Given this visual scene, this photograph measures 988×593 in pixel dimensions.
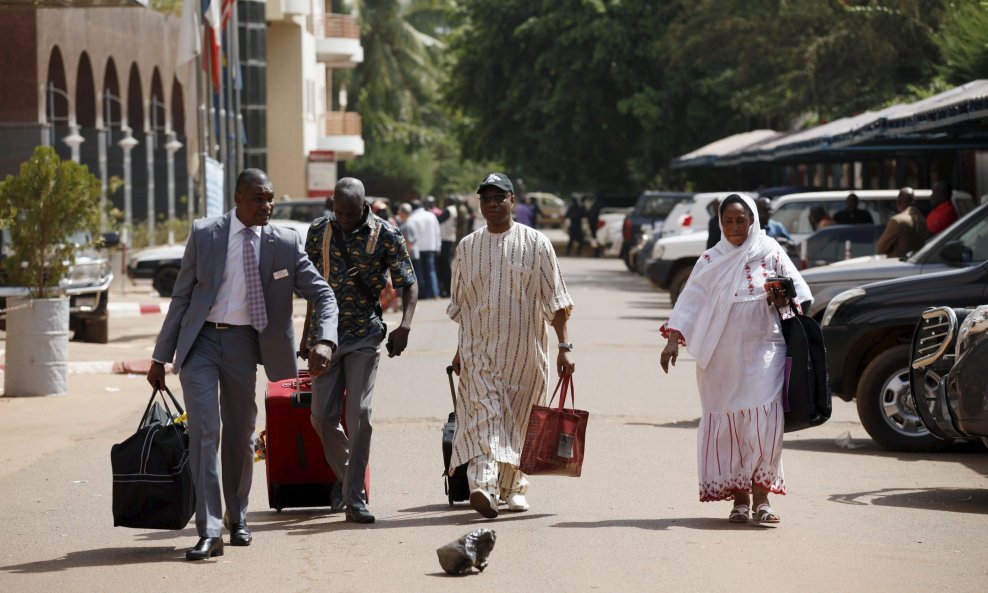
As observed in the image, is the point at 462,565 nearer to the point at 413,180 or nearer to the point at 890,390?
the point at 890,390

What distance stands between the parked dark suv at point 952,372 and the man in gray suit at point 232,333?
3314mm

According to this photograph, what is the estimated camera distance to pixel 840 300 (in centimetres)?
1123

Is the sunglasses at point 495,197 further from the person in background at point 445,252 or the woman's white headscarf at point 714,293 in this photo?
the person in background at point 445,252

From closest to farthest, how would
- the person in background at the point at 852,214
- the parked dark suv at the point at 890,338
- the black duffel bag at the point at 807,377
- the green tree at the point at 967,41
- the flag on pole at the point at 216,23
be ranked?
the black duffel bag at the point at 807,377 < the parked dark suv at the point at 890,338 < the person in background at the point at 852,214 < the flag on pole at the point at 216,23 < the green tree at the point at 967,41

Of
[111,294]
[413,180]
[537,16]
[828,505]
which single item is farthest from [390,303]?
[413,180]

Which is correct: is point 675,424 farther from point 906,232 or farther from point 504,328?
point 906,232

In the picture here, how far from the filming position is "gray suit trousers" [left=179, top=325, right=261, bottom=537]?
705cm

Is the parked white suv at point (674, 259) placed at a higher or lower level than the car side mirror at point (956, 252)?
lower

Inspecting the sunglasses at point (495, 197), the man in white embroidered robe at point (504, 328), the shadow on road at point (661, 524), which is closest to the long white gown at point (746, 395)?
the shadow on road at point (661, 524)

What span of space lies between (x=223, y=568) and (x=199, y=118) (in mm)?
17017

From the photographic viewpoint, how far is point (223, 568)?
272 inches

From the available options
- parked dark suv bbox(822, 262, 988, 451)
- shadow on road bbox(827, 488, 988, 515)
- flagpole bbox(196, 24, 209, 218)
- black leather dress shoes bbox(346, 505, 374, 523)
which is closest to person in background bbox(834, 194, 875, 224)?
flagpole bbox(196, 24, 209, 218)

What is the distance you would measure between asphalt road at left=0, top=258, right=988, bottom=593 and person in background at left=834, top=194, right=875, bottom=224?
856cm

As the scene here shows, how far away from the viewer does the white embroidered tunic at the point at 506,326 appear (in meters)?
8.23
